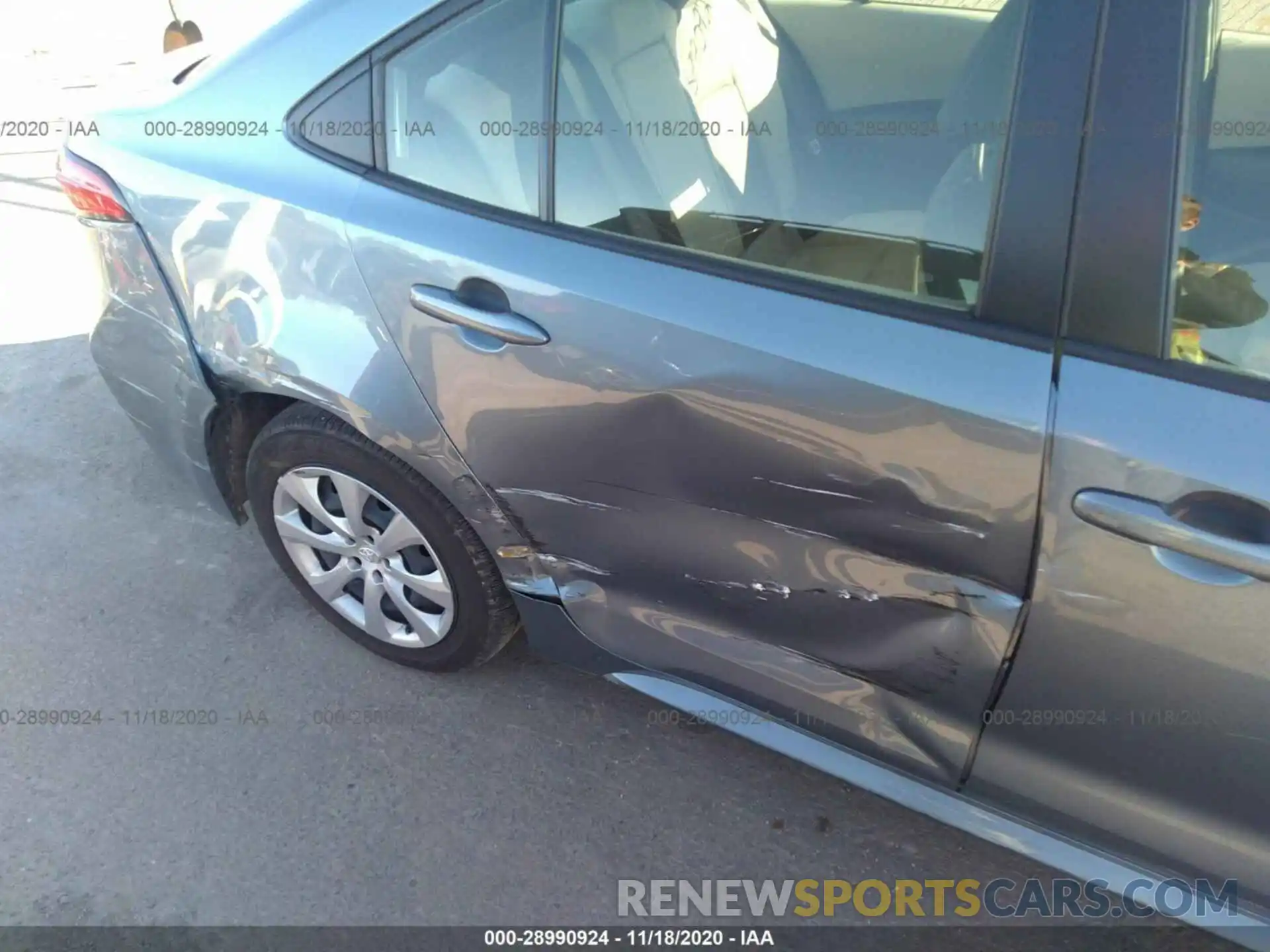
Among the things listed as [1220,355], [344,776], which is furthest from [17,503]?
[1220,355]

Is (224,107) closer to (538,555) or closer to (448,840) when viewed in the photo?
(538,555)

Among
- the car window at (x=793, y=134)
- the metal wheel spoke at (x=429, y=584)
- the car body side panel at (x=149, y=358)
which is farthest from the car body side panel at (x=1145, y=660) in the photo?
the car body side panel at (x=149, y=358)

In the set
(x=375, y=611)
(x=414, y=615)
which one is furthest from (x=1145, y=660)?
(x=375, y=611)

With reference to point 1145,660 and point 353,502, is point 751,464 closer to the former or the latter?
point 1145,660

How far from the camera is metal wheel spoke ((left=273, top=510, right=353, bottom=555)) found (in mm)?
2068

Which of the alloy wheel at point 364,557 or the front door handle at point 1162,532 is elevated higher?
the front door handle at point 1162,532

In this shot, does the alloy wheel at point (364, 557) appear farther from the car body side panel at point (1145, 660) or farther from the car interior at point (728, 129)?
the car body side panel at point (1145, 660)

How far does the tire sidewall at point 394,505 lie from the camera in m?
1.85

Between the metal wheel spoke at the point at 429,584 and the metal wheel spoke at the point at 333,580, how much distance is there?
141 millimetres

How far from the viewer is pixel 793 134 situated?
1.59 metres

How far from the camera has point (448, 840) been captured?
1.90 metres

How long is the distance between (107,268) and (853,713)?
5.93 feet

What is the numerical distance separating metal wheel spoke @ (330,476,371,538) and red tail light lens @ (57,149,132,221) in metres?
0.69

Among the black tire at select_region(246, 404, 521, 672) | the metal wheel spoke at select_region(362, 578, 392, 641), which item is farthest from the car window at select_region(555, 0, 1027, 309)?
the metal wheel spoke at select_region(362, 578, 392, 641)
